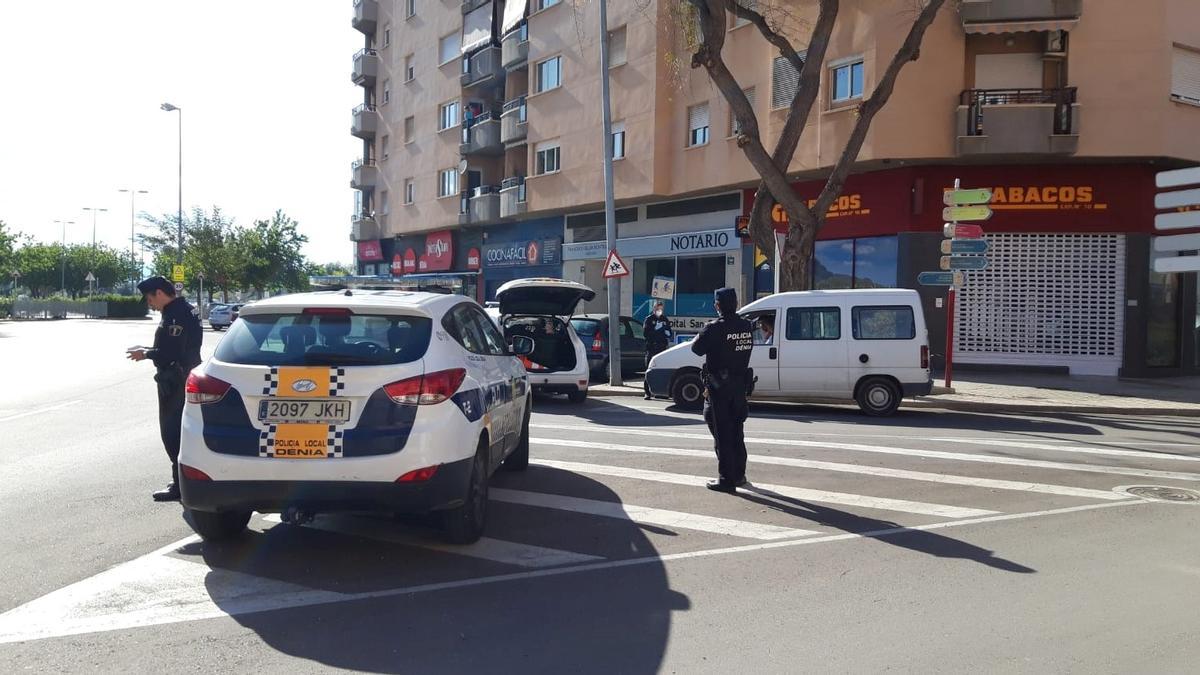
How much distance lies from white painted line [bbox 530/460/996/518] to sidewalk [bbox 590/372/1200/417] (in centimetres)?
859

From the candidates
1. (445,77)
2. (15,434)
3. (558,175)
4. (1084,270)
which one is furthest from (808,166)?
(445,77)

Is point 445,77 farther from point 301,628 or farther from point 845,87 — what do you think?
point 301,628

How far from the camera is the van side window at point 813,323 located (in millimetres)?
A: 14672

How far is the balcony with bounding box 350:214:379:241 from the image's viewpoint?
4938 centimetres

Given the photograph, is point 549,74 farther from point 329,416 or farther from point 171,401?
point 329,416

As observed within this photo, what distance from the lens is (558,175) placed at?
1272 inches

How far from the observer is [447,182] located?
41562 mm

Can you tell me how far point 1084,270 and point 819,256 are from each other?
6.07 meters

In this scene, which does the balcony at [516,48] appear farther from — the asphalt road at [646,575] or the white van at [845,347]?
the asphalt road at [646,575]

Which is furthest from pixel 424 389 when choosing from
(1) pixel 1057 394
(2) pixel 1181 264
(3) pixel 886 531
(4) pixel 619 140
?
(4) pixel 619 140

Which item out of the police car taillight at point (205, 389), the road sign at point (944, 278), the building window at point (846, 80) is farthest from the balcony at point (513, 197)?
the police car taillight at point (205, 389)

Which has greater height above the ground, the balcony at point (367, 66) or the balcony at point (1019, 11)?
the balcony at point (367, 66)

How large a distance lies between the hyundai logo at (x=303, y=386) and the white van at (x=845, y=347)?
9.83 metres

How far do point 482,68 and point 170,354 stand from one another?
32234mm
